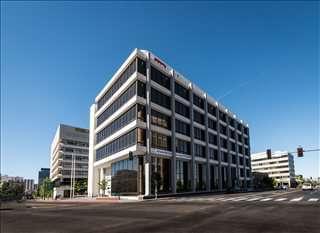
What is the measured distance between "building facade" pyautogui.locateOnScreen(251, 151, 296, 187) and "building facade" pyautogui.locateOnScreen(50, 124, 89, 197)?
362ft

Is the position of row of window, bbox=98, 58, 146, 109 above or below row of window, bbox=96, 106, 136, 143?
above

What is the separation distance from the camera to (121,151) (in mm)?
52406

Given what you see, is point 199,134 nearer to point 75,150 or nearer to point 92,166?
point 92,166

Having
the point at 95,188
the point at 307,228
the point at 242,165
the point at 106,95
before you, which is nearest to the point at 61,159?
the point at 95,188

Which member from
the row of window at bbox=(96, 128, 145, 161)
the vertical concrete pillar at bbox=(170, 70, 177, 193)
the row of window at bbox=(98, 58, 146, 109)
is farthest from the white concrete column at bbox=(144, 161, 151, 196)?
the row of window at bbox=(98, 58, 146, 109)

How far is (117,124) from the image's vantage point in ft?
187

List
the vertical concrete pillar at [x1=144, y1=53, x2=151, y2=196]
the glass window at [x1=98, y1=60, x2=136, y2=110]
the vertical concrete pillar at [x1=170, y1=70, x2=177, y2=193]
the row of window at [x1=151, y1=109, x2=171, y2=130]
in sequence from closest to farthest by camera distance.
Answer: the vertical concrete pillar at [x1=144, y1=53, x2=151, y2=196] < the row of window at [x1=151, y1=109, x2=171, y2=130] < the glass window at [x1=98, y1=60, x2=136, y2=110] < the vertical concrete pillar at [x1=170, y1=70, x2=177, y2=193]

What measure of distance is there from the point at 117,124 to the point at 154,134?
10165mm

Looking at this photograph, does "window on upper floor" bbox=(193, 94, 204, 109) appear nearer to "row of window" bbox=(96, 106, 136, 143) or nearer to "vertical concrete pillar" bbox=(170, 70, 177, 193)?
"vertical concrete pillar" bbox=(170, 70, 177, 193)

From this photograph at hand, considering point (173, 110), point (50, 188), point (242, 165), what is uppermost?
point (173, 110)

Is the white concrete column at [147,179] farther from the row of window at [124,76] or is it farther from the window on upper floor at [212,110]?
the window on upper floor at [212,110]

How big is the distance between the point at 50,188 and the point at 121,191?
211 feet

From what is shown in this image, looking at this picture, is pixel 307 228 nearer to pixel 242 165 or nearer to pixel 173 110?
pixel 173 110

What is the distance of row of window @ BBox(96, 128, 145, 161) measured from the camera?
153 feet
